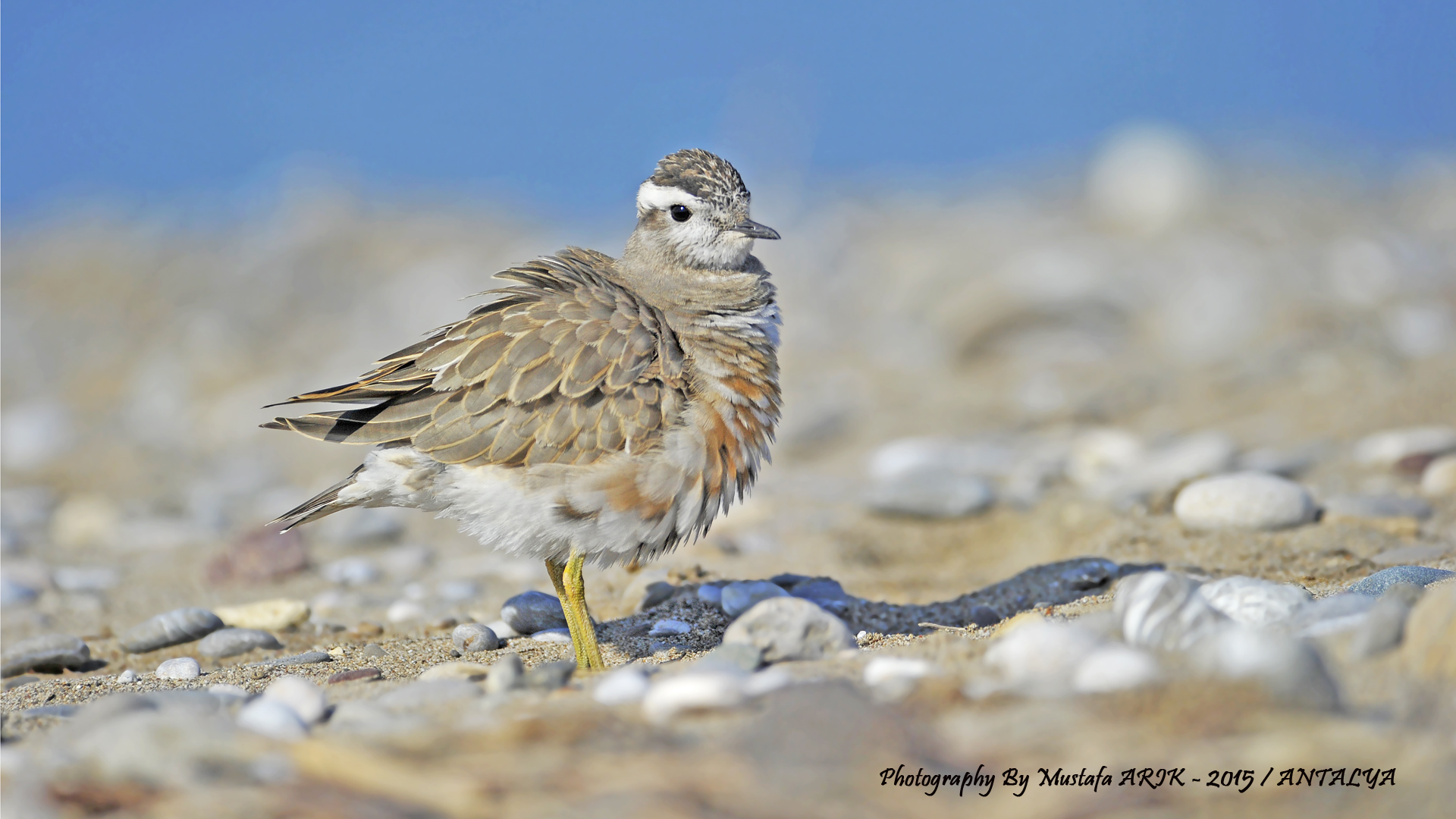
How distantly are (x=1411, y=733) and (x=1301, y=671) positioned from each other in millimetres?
280

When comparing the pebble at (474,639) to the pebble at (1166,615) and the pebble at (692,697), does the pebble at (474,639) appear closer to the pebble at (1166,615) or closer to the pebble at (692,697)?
the pebble at (692,697)

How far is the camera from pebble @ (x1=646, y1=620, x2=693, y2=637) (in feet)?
19.1

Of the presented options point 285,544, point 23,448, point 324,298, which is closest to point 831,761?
point 285,544

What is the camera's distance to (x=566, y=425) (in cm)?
512

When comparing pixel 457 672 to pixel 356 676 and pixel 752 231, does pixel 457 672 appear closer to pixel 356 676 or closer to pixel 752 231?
pixel 356 676

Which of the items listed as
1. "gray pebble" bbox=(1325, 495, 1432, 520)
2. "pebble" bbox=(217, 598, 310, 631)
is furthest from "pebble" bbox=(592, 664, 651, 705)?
"gray pebble" bbox=(1325, 495, 1432, 520)

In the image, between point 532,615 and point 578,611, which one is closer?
point 578,611

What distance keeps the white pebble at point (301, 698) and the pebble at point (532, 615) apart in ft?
7.56

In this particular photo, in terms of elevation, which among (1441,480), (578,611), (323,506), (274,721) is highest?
(1441,480)

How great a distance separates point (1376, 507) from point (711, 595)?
4338 mm

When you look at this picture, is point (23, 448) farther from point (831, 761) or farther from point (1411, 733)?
point (1411, 733)

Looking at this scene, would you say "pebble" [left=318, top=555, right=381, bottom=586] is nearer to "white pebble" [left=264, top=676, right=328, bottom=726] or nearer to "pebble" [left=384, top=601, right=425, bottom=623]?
"pebble" [left=384, top=601, right=425, bottom=623]

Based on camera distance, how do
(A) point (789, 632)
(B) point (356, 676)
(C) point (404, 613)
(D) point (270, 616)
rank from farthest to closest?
(C) point (404, 613)
(D) point (270, 616)
(B) point (356, 676)
(A) point (789, 632)

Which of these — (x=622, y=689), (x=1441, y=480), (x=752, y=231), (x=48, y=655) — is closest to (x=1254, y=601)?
(x=622, y=689)
